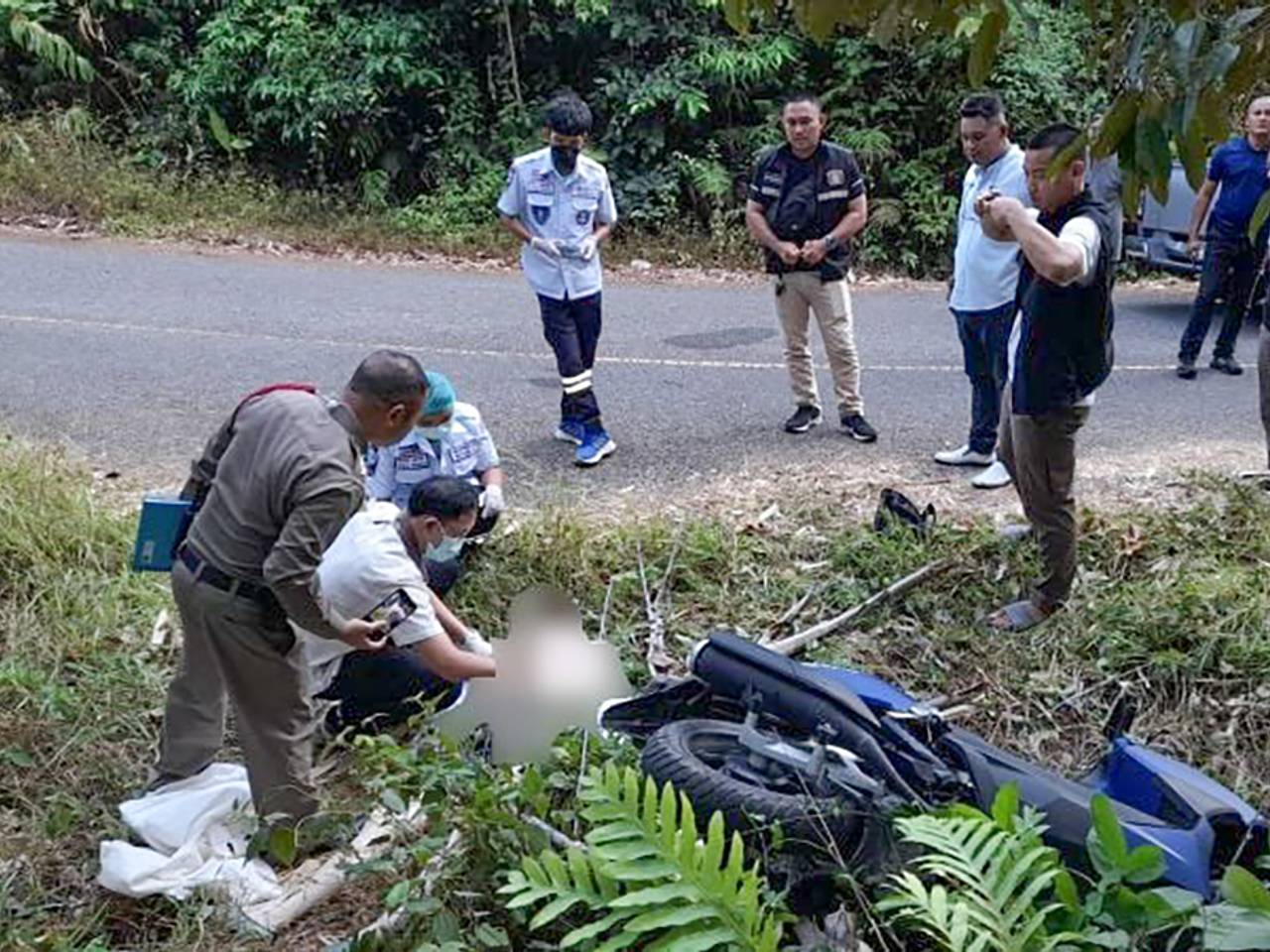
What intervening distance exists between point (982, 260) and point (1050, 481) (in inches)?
70.7

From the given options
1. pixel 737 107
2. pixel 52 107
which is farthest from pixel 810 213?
pixel 52 107

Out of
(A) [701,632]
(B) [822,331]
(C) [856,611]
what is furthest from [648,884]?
(B) [822,331]

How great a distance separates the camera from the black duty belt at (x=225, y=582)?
4.16 m

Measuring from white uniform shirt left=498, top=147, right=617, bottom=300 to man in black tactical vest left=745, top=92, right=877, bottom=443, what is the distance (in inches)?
33.9

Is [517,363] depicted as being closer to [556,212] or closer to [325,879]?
[556,212]

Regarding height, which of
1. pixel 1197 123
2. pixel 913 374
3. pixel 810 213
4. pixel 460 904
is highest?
pixel 1197 123

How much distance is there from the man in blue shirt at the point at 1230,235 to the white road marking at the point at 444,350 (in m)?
0.50

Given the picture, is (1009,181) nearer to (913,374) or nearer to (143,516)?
(913,374)

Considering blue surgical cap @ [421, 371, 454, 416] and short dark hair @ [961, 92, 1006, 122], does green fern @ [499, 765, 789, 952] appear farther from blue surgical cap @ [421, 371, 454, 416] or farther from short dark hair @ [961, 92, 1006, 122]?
short dark hair @ [961, 92, 1006, 122]

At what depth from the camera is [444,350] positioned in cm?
1008

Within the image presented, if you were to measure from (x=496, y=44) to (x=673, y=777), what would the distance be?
12580 mm

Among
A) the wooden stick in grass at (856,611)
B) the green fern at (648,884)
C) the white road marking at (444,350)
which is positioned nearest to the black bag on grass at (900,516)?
the wooden stick in grass at (856,611)

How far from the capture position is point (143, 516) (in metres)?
4.45

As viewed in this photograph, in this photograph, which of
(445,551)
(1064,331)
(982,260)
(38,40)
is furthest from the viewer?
(38,40)
